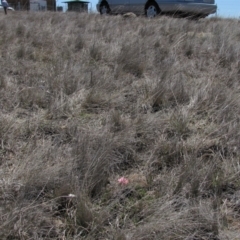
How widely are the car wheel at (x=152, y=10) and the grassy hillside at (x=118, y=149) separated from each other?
22.5 ft

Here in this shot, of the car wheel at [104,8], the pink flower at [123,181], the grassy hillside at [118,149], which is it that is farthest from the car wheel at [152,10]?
the pink flower at [123,181]

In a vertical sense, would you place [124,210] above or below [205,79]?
below

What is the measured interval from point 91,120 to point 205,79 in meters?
1.63

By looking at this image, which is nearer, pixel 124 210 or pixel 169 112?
pixel 124 210

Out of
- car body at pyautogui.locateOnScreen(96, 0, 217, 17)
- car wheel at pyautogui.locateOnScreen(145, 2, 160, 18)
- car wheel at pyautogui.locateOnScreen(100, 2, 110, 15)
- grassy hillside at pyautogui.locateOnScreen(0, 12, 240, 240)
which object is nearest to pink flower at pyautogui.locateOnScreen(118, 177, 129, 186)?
grassy hillside at pyautogui.locateOnScreen(0, 12, 240, 240)

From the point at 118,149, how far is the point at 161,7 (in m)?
9.04

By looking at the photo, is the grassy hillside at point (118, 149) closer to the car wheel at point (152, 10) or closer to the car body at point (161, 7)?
the car body at point (161, 7)

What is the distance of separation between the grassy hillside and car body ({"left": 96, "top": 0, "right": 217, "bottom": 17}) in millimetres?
5473

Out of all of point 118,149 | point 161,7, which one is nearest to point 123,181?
point 118,149

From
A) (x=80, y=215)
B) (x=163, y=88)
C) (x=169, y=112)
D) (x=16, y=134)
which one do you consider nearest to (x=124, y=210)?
(x=80, y=215)

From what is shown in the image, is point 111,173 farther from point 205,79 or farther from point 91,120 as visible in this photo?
point 205,79

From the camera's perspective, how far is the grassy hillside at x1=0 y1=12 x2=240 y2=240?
74.4 inches

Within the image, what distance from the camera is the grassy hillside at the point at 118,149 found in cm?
189

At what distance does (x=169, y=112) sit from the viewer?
3201 millimetres
